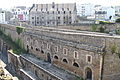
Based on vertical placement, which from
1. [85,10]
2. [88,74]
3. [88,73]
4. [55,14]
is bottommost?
[88,74]

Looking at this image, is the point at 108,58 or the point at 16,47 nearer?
the point at 108,58

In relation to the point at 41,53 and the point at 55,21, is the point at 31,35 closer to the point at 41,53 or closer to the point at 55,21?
the point at 41,53

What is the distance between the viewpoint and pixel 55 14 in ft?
184

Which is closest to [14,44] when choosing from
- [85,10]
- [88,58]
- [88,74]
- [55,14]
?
[55,14]

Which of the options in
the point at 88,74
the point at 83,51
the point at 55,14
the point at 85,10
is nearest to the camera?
the point at 83,51

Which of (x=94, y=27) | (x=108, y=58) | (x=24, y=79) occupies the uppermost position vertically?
(x=94, y=27)

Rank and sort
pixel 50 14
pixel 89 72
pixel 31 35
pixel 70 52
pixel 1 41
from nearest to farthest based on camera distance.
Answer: pixel 89 72, pixel 70 52, pixel 31 35, pixel 1 41, pixel 50 14

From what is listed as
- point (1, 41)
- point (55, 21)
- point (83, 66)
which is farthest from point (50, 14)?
point (83, 66)

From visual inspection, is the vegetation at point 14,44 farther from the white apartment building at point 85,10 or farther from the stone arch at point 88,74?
the white apartment building at point 85,10

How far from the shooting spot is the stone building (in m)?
55.8

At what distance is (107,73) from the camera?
22.7 m

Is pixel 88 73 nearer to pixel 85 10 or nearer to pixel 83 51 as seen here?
Answer: pixel 83 51

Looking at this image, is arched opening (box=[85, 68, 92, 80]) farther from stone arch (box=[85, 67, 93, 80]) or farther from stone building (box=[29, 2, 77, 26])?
stone building (box=[29, 2, 77, 26])

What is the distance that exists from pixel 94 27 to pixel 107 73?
17.4 meters
